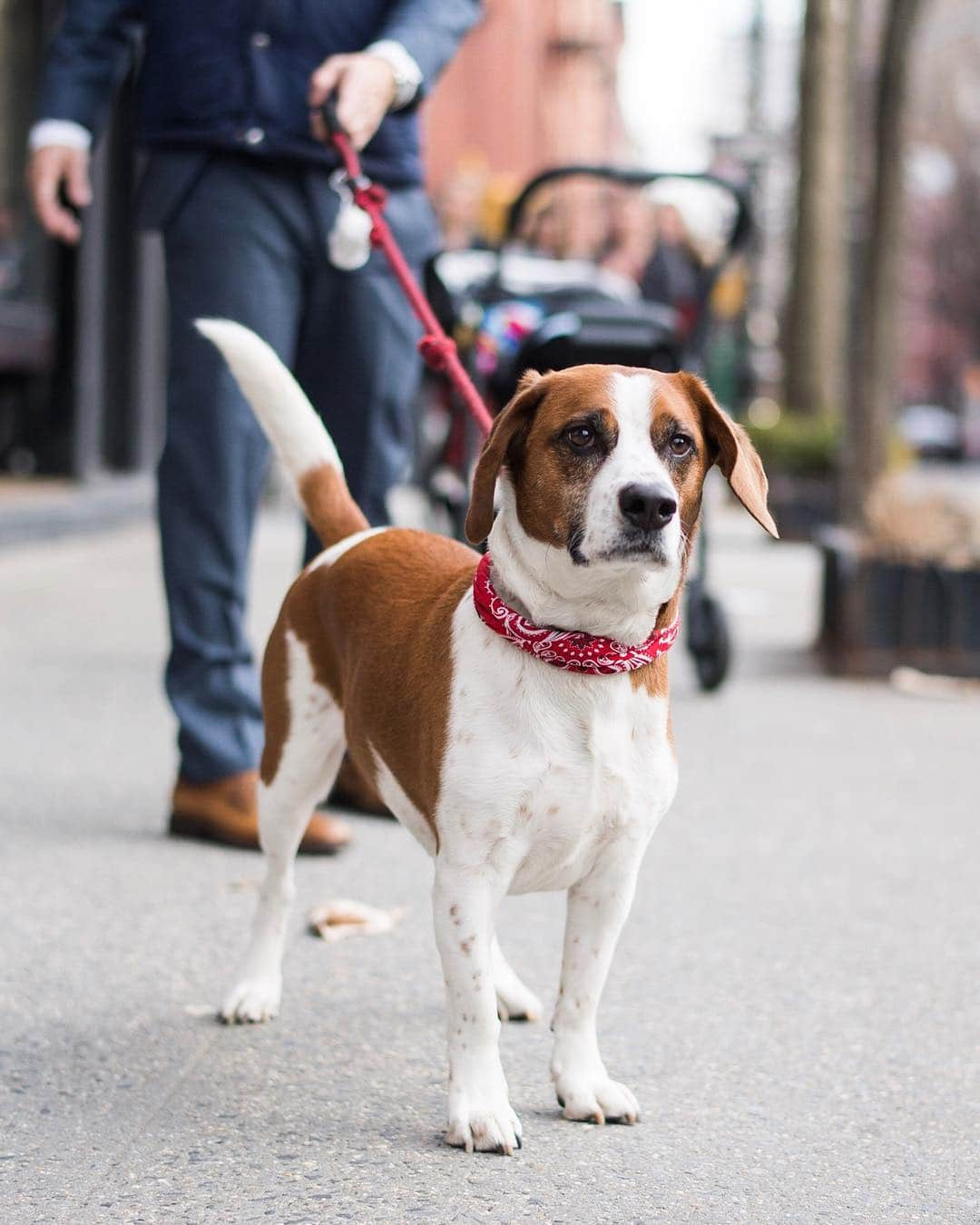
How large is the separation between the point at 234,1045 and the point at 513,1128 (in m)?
0.64

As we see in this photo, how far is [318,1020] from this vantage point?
128 inches

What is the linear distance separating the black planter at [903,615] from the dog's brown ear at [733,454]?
192 inches

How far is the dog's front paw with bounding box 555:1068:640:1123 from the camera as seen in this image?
281 cm

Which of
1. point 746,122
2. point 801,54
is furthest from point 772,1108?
point 746,122

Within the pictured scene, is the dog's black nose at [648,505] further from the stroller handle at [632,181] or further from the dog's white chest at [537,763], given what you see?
the stroller handle at [632,181]

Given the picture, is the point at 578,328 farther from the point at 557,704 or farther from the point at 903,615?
the point at 557,704

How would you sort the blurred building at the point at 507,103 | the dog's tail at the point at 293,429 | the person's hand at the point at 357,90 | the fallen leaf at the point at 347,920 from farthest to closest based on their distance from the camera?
the blurred building at the point at 507,103
the person's hand at the point at 357,90
the fallen leaf at the point at 347,920
the dog's tail at the point at 293,429

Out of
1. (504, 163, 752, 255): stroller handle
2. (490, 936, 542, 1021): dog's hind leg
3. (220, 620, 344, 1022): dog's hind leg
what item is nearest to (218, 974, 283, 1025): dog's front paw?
(220, 620, 344, 1022): dog's hind leg

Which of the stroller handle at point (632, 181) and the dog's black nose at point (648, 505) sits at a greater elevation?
the stroller handle at point (632, 181)

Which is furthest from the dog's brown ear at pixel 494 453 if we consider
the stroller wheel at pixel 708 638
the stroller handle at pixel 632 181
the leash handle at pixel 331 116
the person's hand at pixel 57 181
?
the stroller wheel at pixel 708 638

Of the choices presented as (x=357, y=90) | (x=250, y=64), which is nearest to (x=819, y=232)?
(x=250, y=64)

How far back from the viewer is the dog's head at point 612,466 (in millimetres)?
2512

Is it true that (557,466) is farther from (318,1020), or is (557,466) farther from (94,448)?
(94,448)

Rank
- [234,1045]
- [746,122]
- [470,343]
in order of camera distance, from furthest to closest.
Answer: [746,122] → [470,343] → [234,1045]
